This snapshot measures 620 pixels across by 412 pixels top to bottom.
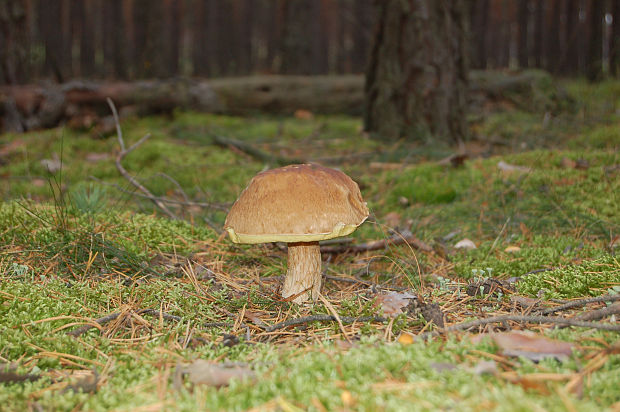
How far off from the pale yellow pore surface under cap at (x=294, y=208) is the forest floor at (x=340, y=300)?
356 millimetres

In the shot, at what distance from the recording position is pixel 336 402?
123 centimetres

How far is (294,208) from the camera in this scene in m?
2.01

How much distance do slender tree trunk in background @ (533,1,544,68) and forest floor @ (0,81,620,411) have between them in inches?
778

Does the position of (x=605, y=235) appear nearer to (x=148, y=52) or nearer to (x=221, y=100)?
(x=221, y=100)

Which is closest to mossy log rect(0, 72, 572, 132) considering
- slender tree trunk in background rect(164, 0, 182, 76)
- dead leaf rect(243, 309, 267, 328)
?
dead leaf rect(243, 309, 267, 328)

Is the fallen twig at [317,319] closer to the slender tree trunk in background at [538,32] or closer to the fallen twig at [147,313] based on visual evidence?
the fallen twig at [147,313]

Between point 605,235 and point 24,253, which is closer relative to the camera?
point 24,253

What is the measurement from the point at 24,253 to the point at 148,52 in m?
8.33

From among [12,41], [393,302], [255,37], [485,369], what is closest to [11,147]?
[12,41]

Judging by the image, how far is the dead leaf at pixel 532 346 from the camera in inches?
57.8

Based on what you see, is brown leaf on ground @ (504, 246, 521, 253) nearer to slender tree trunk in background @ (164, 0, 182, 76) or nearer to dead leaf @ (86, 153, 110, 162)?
dead leaf @ (86, 153, 110, 162)

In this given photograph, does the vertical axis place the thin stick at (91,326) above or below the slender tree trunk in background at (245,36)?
below

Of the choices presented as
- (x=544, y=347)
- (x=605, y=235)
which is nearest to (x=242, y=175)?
(x=605, y=235)

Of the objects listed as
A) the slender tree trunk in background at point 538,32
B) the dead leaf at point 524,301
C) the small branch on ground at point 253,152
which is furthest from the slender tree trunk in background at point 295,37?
the slender tree trunk in background at point 538,32
